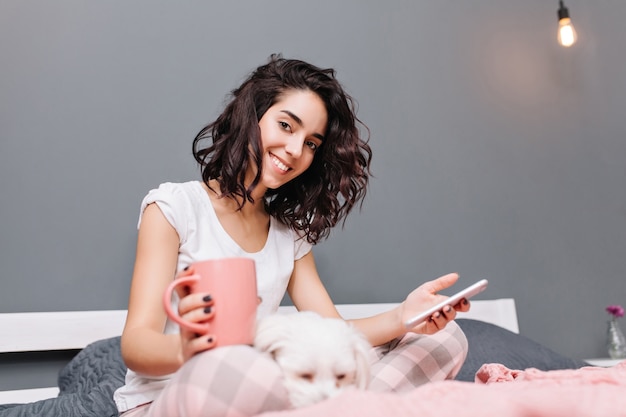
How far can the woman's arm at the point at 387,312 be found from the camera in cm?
108

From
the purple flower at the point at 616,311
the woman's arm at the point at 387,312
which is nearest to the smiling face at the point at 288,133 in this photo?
the woman's arm at the point at 387,312

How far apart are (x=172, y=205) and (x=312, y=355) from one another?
507 mm

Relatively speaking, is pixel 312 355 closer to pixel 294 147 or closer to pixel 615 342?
pixel 294 147

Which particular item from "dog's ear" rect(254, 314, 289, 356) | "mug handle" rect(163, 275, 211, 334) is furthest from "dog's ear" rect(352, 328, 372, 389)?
"mug handle" rect(163, 275, 211, 334)

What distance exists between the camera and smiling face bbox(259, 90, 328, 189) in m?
1.28

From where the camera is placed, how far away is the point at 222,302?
28.5 inches

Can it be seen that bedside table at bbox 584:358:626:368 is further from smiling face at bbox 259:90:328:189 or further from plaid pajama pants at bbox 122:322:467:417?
plaid pajama pants at bbox 122:322:467:417

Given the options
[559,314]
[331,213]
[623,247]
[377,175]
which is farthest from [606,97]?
[331,213]

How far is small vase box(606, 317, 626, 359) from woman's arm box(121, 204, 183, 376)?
1885 mm

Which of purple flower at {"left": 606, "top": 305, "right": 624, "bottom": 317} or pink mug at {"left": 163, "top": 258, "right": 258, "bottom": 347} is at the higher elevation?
pink mug at {"left": 163, "top": 258, "right": 258, "bottom": 347}

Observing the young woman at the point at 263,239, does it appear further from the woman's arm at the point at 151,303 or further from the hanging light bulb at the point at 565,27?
the hanging light bulb at the point at 565,27

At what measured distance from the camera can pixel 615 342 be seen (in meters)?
2.31

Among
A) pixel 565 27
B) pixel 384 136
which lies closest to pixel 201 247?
pixel 384 136

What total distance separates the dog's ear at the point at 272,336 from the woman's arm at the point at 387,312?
359 mm
